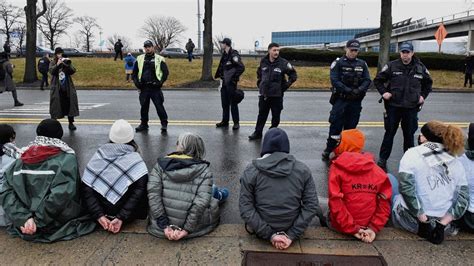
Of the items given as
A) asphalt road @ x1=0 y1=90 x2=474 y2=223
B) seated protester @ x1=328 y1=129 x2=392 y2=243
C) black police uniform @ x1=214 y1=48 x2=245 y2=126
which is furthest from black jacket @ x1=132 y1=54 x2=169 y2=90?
seated protester @ x1=328 y1=129 x2=392 y2=243

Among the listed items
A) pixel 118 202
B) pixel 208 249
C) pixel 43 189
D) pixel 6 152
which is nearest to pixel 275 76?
pixel 118 202

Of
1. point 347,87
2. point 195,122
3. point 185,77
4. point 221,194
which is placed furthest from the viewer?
point 185,77

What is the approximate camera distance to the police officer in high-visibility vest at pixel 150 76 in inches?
331

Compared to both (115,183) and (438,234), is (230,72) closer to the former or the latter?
(115,183)

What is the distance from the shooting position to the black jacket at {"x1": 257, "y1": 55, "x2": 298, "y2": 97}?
752 centimetres

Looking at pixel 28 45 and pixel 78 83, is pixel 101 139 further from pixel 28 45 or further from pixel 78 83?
pixel 28 45

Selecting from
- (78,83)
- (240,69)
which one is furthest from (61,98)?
(78,83)

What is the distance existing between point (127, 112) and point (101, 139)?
3.52 meters

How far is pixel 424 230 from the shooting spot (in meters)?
3.66

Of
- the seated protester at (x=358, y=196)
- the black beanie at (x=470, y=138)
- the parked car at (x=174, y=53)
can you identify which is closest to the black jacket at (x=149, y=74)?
the seated protester at (x=358, y=196)

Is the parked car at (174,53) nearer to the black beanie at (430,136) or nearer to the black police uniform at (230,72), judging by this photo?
the black police uniform at (230,72)

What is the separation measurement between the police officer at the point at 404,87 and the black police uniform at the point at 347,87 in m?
0.35

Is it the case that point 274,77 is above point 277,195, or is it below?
above

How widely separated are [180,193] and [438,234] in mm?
2221
